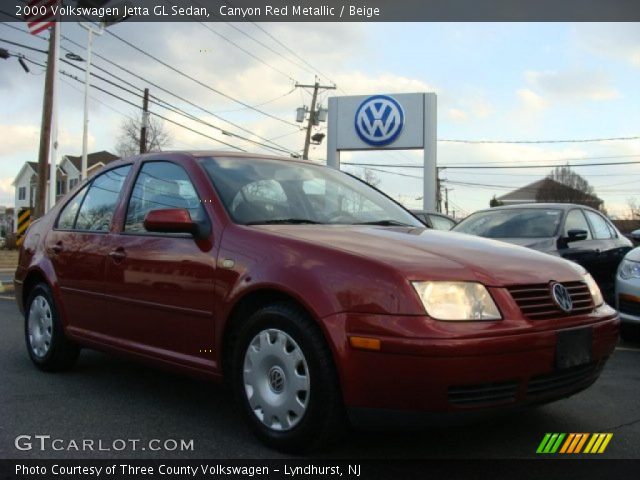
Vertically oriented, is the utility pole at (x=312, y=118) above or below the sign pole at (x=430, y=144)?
above

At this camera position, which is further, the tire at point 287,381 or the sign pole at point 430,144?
the sign pole at point 430,144

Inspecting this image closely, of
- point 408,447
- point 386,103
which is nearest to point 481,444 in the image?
point 408,447

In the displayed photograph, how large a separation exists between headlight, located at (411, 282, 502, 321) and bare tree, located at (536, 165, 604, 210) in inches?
3047

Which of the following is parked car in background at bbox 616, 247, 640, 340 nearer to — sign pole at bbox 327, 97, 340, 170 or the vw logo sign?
the vw logo sign

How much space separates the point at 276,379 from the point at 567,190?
86406mm

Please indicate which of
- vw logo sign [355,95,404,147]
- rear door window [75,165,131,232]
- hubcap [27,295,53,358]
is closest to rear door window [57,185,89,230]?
rear door window [75,165,131,232]

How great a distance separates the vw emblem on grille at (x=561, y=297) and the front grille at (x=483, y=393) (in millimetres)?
483

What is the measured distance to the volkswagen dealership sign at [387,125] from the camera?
52.5 ft

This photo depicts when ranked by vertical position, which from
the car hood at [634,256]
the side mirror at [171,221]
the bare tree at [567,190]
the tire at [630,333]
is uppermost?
the bare tree at [567,190]

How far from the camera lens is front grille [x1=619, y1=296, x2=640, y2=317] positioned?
18.8 feet

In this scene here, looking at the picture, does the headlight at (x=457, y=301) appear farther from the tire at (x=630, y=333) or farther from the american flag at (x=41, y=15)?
the american flag at (x=41, y=15)

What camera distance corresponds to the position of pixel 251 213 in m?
3.56

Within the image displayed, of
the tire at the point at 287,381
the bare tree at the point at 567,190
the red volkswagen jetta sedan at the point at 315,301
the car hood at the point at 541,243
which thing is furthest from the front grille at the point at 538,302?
the bare tree at the point at 567,190

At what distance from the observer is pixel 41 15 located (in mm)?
18188
